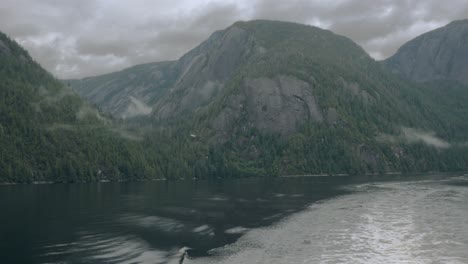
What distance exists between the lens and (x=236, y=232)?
307ft

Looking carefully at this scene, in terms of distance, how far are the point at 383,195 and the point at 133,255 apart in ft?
395

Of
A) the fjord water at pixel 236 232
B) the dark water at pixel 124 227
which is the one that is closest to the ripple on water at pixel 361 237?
the fjord water at pixel 236 232

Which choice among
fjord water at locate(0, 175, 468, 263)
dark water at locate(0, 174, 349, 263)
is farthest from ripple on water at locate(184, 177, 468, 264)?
dark water at locate(0, 174, 349, 263)

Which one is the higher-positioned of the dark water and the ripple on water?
the dark water

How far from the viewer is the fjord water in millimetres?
72438

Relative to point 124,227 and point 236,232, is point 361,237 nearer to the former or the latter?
point 236,232

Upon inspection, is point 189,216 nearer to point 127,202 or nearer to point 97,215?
point 97,215

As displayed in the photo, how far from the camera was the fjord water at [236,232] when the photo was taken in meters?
72.4

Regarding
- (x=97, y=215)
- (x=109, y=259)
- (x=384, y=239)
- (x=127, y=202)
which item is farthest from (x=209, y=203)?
(x=109, y=259)

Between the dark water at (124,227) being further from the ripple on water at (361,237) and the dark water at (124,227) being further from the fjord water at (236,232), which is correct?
the ripple on water at (361,237)

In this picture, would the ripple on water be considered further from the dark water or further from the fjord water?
the dark water

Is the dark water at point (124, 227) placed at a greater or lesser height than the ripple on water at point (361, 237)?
greater

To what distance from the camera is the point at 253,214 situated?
395 ft

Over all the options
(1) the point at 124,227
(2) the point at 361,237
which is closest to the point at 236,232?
(1) the point at 124,227
